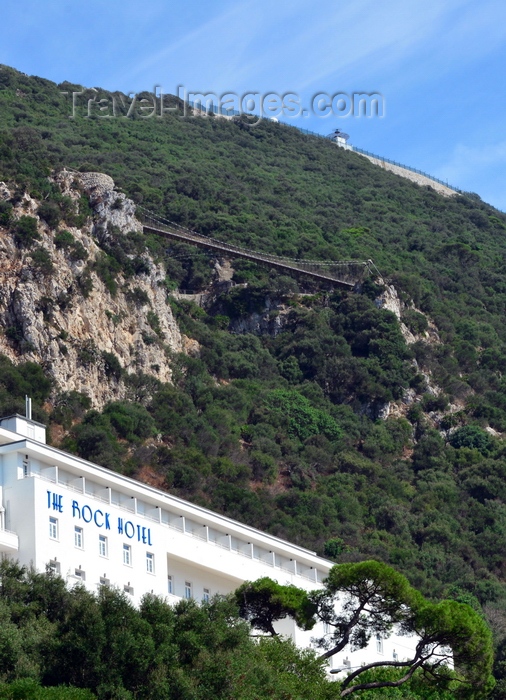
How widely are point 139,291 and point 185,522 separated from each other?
98.2 ft

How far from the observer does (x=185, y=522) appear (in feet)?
139

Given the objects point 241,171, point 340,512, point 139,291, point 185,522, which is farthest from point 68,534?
point 241,171

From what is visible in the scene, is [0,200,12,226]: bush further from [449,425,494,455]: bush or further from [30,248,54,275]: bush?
[449,425,494,455]: bush

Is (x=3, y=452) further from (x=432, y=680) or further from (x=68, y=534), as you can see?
(x=432, y=680)

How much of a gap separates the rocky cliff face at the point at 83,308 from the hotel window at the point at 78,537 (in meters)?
22.9

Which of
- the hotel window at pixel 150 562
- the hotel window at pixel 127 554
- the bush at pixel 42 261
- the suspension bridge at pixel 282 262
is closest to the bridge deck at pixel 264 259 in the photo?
the suspension bridge at pixel 282 262

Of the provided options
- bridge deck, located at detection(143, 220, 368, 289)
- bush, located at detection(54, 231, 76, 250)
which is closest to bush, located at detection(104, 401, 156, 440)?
bush, located at detection(54, 231, 76, 250)

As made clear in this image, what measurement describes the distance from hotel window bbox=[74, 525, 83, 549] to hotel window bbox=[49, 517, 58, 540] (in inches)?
Result: 27.4

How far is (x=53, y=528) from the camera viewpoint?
36719 mm

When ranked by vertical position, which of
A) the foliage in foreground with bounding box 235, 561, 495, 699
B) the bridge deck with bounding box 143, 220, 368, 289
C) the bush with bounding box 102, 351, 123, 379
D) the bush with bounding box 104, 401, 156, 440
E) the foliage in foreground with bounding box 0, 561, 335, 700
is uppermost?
the bridge deck with bounding box 143, 220, 368, 289

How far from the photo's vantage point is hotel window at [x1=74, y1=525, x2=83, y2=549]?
37188 mm

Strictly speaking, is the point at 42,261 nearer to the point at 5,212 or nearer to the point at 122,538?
the point at 5,212

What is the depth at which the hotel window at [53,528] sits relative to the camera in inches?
1438

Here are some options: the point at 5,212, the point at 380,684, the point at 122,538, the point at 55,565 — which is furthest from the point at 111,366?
the point at 380,684
